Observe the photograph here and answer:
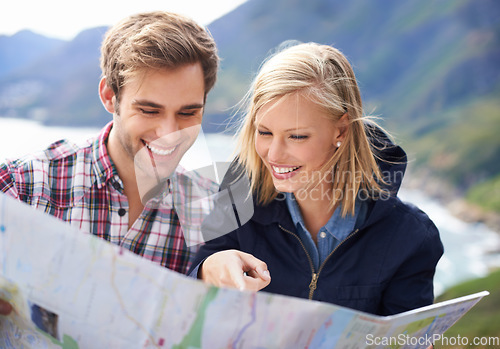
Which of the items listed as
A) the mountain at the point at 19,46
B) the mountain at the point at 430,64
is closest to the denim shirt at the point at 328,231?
the mountain at the point at 19,46

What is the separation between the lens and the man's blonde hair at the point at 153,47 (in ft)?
4.20

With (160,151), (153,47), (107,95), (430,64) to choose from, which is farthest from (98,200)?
(430,64)

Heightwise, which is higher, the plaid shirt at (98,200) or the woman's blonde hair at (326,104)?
the woman's blonde hair at (326,104)

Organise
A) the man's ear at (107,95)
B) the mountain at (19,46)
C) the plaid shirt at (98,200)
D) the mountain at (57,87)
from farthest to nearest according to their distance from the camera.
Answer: the mountain at (57,87)
the mountain at (19,46)
the man's ear at (107,95)
the plaid shirt at (98,200)

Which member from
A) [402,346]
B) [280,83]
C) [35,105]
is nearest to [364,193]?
[280,83]

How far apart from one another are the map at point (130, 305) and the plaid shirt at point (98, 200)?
0.57m

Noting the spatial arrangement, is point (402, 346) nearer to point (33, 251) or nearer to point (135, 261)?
point (135, 261)

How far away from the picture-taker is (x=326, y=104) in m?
1.18

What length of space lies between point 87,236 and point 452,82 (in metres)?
11.8

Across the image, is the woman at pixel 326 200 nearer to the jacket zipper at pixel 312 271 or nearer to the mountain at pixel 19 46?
the jacket zipper at pixel 312 271

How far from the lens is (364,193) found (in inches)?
49.3

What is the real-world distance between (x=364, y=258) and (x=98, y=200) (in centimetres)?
73

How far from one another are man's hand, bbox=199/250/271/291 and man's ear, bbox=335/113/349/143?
1.65ft

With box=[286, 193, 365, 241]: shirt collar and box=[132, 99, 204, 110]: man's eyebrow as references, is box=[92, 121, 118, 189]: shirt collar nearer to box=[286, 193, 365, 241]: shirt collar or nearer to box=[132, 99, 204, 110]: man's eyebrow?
box=[132, 99, 204, 110]: man's eyebrow
